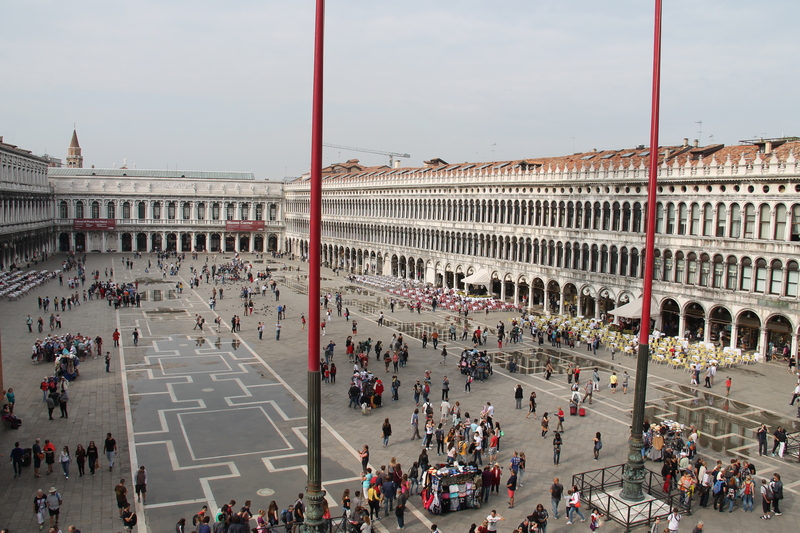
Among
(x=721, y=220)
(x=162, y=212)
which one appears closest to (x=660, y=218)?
(x=721, y=220)

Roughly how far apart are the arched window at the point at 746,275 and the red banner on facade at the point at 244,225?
9461cm

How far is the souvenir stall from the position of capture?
742 inches

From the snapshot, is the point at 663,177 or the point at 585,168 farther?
the point at 585,168

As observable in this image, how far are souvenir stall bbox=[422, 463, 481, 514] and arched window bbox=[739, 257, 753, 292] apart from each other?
94.8 ft

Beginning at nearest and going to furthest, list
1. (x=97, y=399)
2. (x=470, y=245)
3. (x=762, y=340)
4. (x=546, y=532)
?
(x=546, y=532) < (x=97, y=399) < (x=762, y=340) < (x=470, y=245)

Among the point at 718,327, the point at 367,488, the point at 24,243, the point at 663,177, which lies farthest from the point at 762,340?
the point at 24,243

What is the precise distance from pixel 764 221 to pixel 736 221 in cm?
184

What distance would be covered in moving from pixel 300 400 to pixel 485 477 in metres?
12.4

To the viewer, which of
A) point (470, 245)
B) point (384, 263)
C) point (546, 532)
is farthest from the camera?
point (384, 263)

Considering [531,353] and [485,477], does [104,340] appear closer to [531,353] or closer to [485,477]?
[531,353]

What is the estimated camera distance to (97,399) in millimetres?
28656

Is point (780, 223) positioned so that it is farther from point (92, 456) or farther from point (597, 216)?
point (92, 456)

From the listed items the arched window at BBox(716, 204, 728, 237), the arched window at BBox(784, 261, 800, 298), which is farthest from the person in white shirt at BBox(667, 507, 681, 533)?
the arched window at BBox(716, 204, 728, 237)

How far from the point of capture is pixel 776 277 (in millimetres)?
39250
